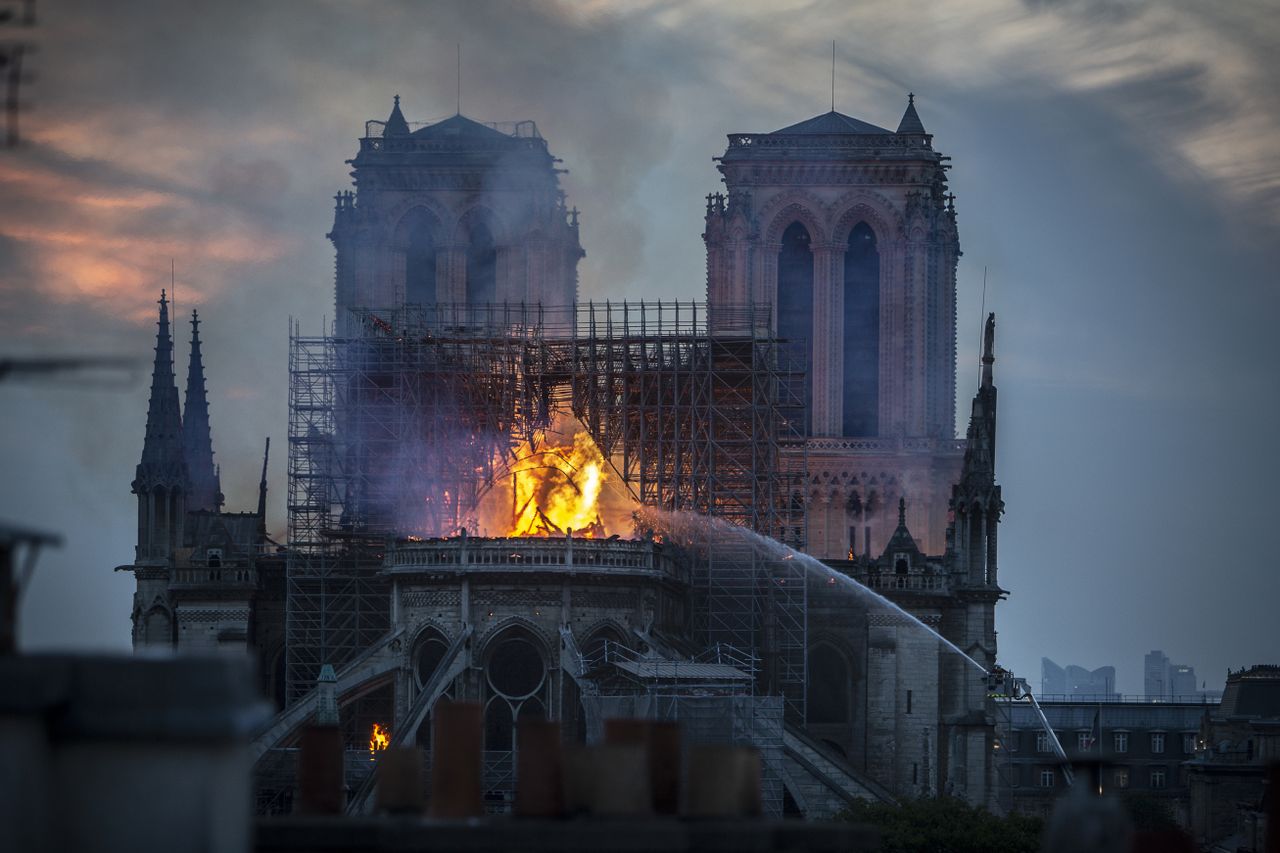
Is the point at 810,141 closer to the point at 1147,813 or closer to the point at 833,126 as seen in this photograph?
the point at 833,126

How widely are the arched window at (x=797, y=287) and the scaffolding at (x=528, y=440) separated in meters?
17.3

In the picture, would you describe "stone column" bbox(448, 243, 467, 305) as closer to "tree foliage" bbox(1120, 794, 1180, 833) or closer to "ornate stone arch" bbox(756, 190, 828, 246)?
"ornate stone arch" bbox(756, 190, 828, 246)

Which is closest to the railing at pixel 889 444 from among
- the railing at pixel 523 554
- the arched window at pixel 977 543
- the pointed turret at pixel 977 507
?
the pointed turret at pixel 977 507

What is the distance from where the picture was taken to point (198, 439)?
4126 inches

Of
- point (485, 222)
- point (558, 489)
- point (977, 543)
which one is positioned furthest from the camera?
point (485, 222)

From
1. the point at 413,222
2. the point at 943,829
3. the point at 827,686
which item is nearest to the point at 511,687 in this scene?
the point at 943,829

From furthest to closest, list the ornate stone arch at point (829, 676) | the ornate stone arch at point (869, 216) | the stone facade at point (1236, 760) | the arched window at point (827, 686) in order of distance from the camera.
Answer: the stone facade at point (1236, 760) < the ornate stone arch at point (869, 216) < the arched window at point (827, 686) < the ornate stone arch at point (829, 676)

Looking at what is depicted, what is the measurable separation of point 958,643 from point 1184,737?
2342 inches

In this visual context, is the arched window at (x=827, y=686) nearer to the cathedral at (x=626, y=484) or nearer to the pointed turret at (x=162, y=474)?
the cathedral at (x=626, y=484)

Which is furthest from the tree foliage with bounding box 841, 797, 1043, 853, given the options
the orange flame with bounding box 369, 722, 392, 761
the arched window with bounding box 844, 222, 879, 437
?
the arched window with bounding box 844, 222, 879, 437

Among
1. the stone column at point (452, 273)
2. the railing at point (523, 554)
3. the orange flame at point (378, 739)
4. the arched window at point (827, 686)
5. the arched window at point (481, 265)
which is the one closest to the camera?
the railing at point (523, 554)

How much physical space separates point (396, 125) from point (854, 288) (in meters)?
18.9

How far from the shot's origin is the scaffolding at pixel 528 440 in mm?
88562

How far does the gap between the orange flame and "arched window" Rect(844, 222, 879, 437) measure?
1303 inches
